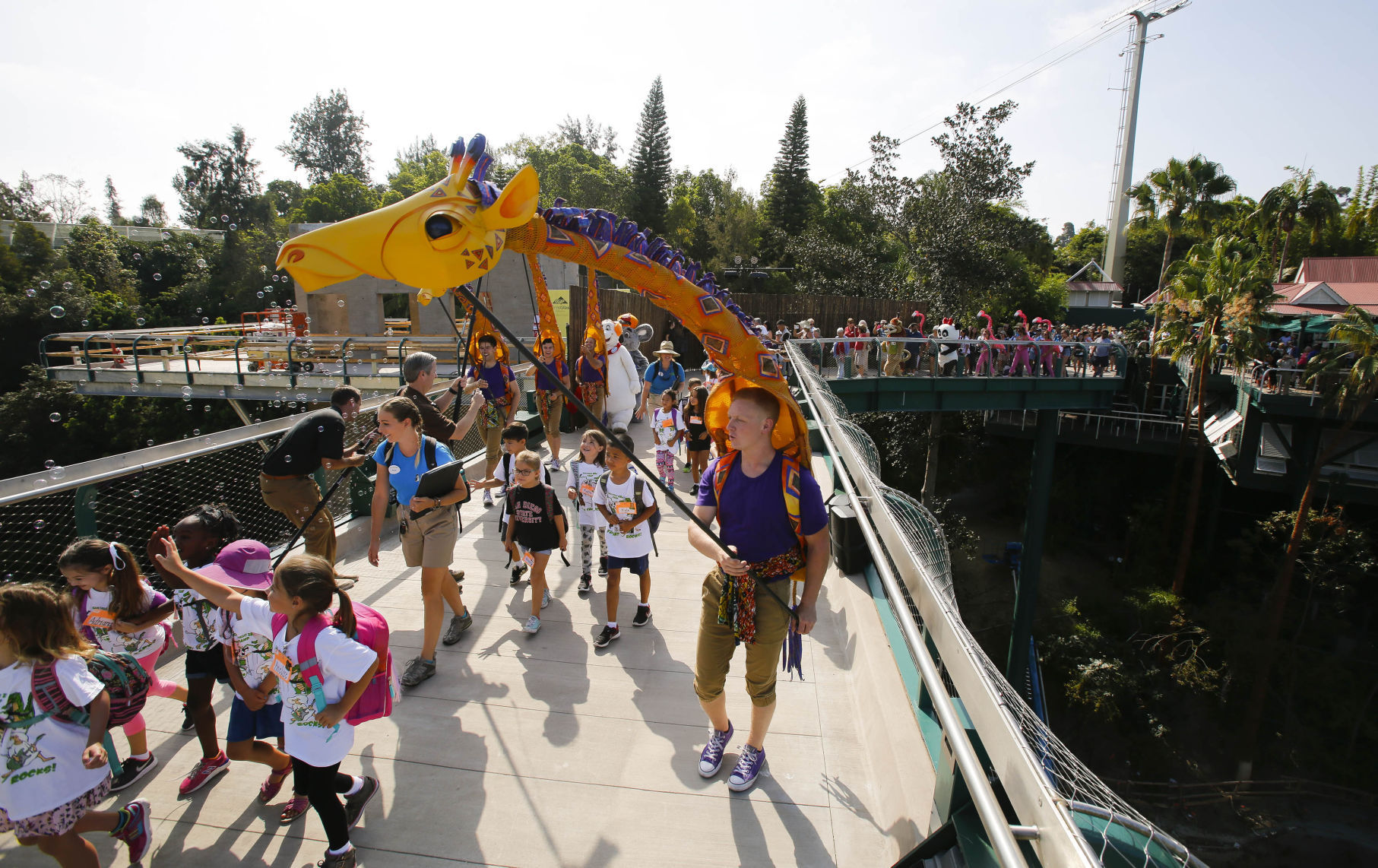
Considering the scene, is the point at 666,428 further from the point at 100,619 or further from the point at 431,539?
the point at 100,619

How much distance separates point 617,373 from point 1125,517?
21.3 meters

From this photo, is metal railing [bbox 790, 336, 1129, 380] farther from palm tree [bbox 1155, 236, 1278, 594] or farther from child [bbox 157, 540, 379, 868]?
A: child [bbox 157, 540, 379, 868]

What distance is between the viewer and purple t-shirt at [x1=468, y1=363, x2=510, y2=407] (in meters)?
6.91

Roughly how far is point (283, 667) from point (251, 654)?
0.50 metres

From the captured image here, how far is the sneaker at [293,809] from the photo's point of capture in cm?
293

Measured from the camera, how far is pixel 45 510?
13.9 ft

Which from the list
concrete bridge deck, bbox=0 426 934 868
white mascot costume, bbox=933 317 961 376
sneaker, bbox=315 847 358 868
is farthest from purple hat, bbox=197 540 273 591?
white mascot costume, bbox=933 317 961 376

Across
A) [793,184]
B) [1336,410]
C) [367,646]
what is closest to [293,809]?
[367,646]

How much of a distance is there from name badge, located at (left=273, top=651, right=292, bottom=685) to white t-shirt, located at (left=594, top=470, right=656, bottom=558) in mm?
2144

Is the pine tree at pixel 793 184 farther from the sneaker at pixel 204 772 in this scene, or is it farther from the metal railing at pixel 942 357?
the sneaker at pixel 204 772

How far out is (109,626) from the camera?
2.90 m

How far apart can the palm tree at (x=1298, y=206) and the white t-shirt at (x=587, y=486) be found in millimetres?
34927

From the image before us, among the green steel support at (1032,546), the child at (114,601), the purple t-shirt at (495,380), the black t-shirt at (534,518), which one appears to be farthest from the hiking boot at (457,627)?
the green steel support at (1032,546)

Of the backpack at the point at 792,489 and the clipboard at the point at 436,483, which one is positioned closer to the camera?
the backpack at the point at 792,489
